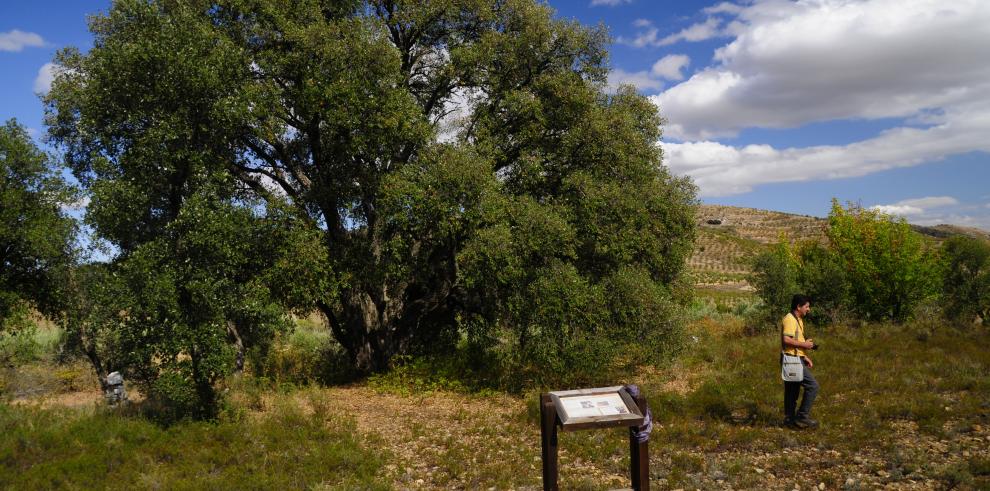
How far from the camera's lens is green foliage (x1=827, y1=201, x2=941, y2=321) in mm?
24453

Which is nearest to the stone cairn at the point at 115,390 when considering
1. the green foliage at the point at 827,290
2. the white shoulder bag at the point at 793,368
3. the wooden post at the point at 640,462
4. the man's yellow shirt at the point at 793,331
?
the wooden post at the point at 640,462

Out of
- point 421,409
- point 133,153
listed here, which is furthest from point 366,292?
point 133,153

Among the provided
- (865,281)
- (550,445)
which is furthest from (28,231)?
(865,281)

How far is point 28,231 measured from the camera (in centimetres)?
1314

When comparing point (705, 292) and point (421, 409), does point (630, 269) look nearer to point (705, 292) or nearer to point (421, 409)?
point (421, 409)

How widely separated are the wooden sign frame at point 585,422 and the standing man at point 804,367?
452 centimetres

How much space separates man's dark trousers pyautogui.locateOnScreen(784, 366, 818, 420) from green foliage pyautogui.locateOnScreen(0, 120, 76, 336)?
639 inches

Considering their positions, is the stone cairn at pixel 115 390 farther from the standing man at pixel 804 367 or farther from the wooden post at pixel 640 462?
the standing man at pixel 804 367

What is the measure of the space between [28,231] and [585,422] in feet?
44.4

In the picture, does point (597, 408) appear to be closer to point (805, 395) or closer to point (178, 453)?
point (805, 395)

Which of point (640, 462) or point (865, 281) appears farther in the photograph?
point (865, 281)

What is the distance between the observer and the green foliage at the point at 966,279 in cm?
2423

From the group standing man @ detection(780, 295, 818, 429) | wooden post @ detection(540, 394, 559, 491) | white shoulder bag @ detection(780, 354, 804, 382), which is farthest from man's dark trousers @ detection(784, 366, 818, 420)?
wooden post @ detection(540, 394, 559, 491)

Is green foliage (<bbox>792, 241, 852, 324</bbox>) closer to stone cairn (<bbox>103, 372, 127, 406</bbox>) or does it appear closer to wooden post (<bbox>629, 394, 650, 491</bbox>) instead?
wooden post (<bbox>629, 394, 650, 491</bbox>)
